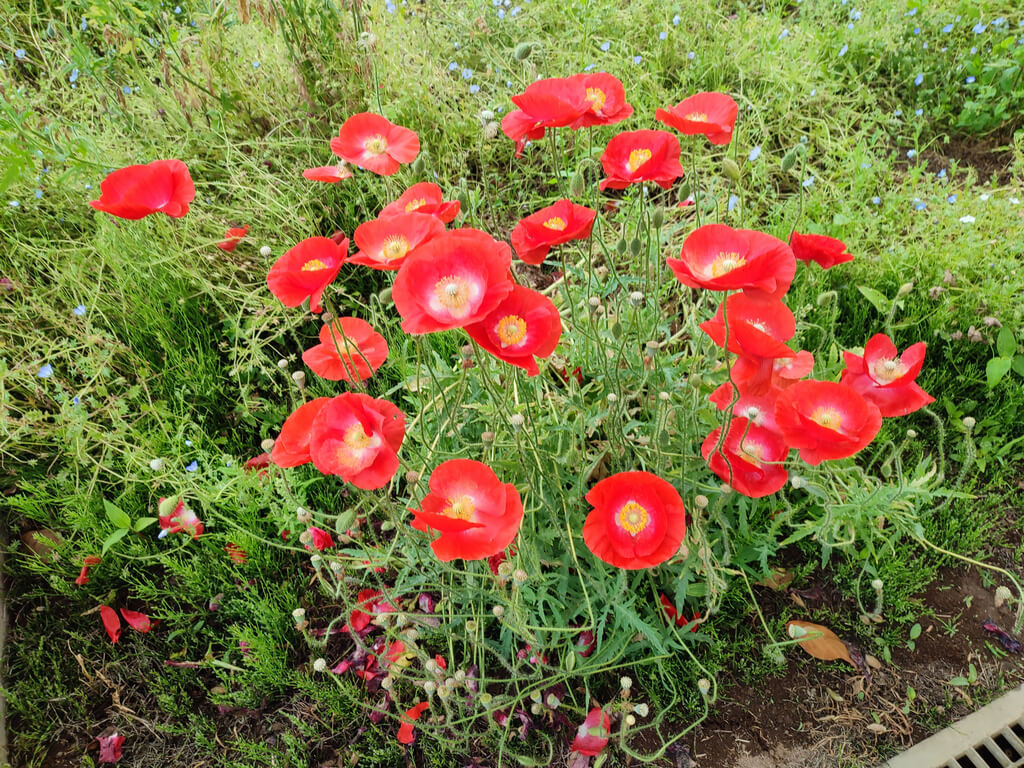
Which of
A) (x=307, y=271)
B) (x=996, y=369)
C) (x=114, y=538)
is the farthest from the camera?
(x=996, y=369)

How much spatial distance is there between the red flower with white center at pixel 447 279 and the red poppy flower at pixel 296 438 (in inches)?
9.7

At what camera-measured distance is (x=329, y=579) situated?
1.87 m

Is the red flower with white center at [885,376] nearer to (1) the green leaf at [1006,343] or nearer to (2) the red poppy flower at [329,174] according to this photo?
(1) the green leaf at [1006,343]

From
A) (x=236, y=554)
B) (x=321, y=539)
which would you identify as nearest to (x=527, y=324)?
(x=321, y=539)

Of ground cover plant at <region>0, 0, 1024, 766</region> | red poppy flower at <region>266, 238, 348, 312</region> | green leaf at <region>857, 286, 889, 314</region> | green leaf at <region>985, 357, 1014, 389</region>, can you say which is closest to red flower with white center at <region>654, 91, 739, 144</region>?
ground cover plant at <region>0, 0, 1024, 766</region>

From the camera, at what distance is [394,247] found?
4.14ft

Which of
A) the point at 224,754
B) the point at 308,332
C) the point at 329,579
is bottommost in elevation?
the point at 224,754

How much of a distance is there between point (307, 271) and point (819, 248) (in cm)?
106

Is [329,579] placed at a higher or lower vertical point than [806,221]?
lower

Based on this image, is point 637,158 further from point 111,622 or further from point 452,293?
point 111,622

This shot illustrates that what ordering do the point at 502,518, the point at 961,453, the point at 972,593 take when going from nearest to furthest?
1. the point at 502,518
2. the point at 972,593
3. the point at 961,453

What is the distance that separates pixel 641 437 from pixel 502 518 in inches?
20.6

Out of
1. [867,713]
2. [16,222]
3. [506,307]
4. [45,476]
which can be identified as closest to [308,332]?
[45,476]

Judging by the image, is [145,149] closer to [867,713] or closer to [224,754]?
[224,754]
